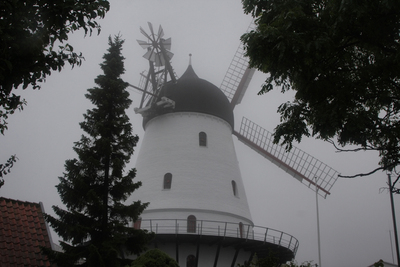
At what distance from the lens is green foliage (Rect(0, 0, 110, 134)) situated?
5.44m

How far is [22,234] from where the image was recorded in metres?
10.8

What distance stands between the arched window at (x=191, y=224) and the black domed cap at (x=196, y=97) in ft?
20.9

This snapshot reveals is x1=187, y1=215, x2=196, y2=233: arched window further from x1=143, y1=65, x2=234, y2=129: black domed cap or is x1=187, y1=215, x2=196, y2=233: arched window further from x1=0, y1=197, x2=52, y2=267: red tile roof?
x1=0, y1=197, x2=52, y2=267: red tile roof

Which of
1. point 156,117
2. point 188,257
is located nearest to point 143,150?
point 156,117

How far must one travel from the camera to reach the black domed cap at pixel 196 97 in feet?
73.2

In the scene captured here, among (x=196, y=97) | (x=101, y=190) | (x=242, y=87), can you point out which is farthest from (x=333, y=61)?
(x=242, y=87)

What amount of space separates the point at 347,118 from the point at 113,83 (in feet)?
25.3

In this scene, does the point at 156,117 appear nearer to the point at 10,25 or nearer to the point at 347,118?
the point at 347,118

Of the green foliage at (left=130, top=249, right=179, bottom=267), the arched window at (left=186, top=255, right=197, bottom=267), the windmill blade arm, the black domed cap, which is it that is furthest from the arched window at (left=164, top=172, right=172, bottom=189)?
the windmill blade arm

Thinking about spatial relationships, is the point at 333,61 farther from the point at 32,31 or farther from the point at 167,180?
the point at 167,180

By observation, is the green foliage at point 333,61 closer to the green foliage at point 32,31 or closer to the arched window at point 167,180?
the green foliage at point 32,31

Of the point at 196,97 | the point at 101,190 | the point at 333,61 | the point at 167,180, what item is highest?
the point at 196,97

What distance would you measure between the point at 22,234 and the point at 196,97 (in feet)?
44.5

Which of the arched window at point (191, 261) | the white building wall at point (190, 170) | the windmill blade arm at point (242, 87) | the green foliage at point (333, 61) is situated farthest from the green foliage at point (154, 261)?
the windmill blade arm at point (242, 87)
